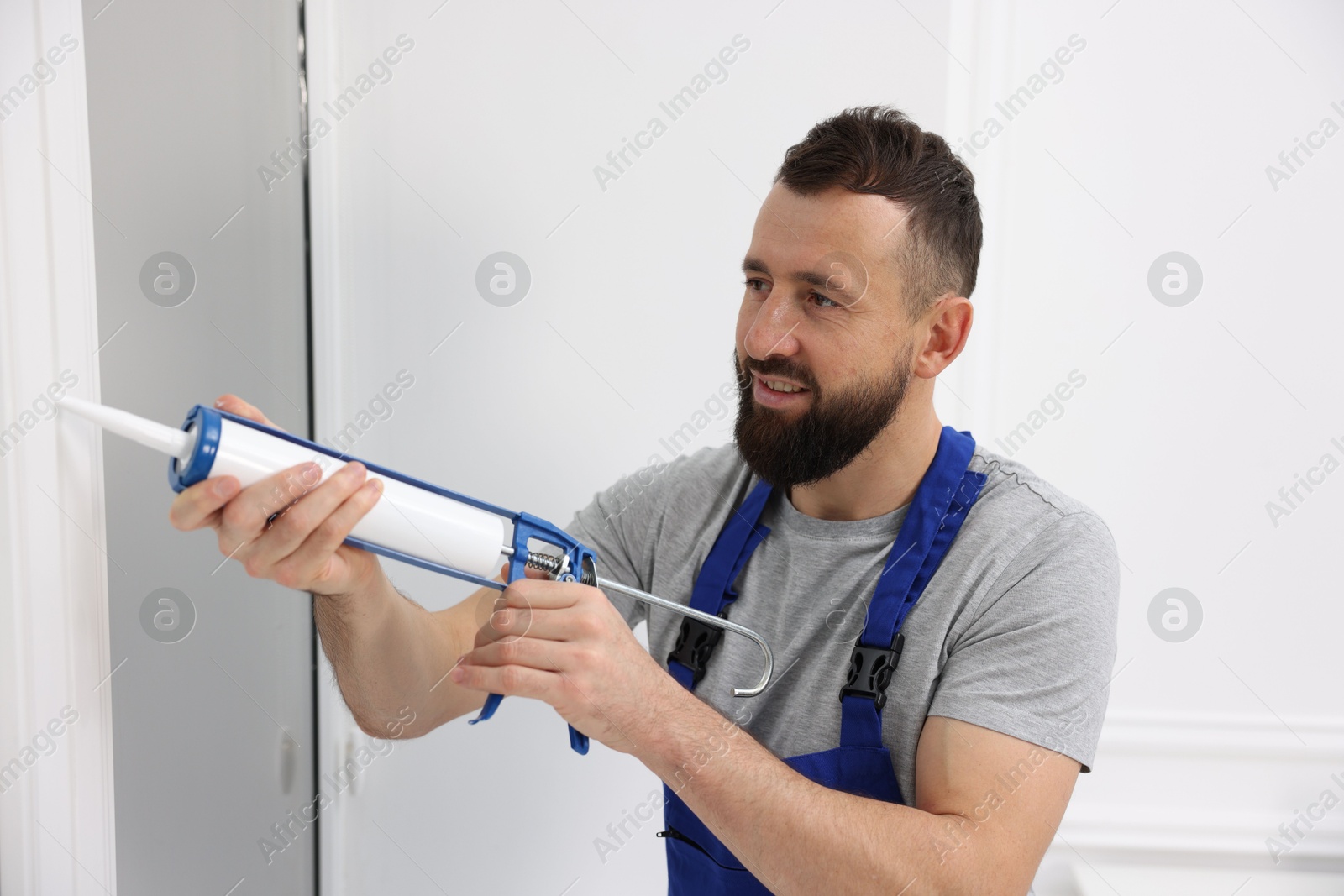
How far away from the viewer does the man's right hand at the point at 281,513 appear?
0.67m

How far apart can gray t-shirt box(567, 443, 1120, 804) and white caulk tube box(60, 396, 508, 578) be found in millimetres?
476

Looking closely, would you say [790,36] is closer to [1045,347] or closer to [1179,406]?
[1045,347]

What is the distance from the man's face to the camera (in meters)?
1.10

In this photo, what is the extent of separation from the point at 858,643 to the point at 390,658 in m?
0.54

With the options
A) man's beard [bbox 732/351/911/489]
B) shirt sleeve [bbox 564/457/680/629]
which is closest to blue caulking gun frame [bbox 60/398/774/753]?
man's beard [bbox 732/351/911/489]

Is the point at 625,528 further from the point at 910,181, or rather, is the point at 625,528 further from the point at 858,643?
the point at 910,181

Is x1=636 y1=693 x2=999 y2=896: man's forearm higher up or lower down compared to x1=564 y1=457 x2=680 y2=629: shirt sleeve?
lower down

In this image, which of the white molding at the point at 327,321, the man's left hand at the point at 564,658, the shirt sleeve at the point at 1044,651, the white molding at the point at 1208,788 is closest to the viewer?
the man's left hand at the point at 564,658

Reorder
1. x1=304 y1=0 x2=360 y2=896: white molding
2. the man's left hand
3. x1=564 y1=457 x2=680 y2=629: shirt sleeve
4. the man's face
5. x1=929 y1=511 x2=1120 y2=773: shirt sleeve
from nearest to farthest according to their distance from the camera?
the man's left hand
x1=929 y1=511 x2=1120 y2=773: shirt sleeve
the man's face
x1=564 y1=457 x2=680 y2=629: shirt sleeve
x1=304 y1=0 x2=360 y2=896: white molding

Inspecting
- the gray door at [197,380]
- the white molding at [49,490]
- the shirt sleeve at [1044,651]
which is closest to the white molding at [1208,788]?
the shirt sleeve at [1044,651]

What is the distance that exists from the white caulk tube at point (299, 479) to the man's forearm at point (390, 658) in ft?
0.70

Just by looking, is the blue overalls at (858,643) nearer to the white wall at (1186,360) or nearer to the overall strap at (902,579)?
the overall strap at (902,579)

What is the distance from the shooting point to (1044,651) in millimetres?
958

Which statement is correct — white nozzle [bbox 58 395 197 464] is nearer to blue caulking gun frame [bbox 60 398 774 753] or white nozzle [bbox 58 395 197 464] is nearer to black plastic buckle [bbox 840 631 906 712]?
blue caulking gun frame [bbox 60 398 774 753]
